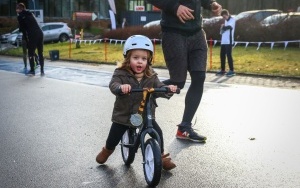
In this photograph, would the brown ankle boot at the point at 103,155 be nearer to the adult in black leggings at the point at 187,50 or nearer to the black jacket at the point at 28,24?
the adult in black leggings at the point at 187,50

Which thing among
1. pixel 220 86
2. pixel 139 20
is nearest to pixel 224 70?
pixel 220 86

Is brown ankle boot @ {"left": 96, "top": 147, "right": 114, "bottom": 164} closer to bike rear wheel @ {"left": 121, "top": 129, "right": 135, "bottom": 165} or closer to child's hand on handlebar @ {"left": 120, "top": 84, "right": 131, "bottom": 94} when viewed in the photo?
bike rear wheel @ {"left": 121, "top": 129, "right": 135, "bottom": 165}

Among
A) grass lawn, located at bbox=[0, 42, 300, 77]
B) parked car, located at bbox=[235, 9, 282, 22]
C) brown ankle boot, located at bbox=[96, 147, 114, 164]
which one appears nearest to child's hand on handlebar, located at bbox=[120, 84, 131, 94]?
brown ankle boot, located at bbox=[96, 147, 114, 164]

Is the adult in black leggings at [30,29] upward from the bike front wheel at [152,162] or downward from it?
upward

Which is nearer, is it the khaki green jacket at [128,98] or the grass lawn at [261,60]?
the khaki green jacket at [128,98]

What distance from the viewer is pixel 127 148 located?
4.64m

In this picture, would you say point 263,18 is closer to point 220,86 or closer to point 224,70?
point 224,70

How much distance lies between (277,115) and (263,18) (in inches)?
738

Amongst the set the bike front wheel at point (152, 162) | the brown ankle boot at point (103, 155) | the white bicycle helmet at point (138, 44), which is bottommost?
the brown ankle boot at point (103, 155)

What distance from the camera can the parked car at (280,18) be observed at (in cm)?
2142

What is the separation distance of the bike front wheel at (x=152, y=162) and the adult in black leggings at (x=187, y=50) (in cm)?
155

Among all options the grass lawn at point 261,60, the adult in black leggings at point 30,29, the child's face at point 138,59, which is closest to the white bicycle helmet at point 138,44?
the child's face at point 138,59

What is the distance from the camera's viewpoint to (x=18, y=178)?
14.5 feet

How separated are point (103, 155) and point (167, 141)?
1155mm
